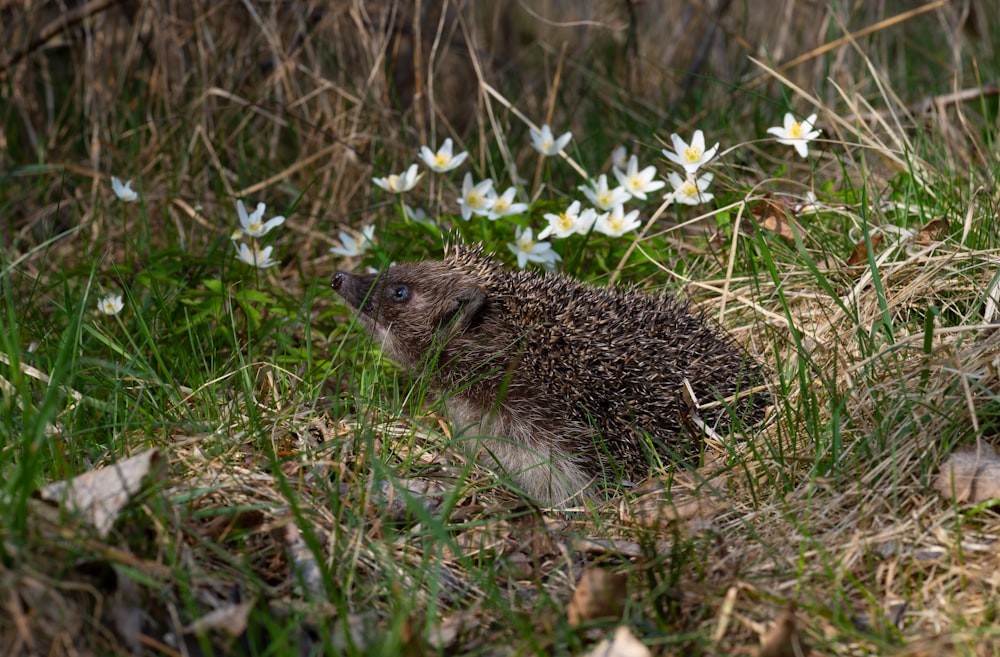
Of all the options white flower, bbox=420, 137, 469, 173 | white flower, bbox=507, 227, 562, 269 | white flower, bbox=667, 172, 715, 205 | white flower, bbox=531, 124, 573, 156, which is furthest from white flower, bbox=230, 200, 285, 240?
white flower, bbox=667, 172, 715, 205

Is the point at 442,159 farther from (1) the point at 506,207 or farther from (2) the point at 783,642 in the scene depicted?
(2) the point at 783,642

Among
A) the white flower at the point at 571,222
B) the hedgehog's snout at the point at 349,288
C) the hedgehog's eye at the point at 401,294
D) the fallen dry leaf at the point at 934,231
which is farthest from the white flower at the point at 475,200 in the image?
the fallen dry leaf at the point at 934,231

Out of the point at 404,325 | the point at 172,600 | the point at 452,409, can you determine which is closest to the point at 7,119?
the point at 404,325

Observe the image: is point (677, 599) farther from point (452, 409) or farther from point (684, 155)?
point (684, 155)

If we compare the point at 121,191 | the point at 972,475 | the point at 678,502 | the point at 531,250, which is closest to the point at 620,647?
the point at 678,502

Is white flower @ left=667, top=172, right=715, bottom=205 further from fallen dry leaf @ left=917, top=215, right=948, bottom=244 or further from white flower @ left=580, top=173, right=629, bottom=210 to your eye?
fallen dry leaf @ left=917, top=215, right=948, bottom=244

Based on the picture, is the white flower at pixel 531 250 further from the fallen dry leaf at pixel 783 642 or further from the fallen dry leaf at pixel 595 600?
the fallen dry leaf at pixel 783 642

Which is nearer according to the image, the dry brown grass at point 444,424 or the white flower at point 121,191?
the dry brown grass at point 444,424
